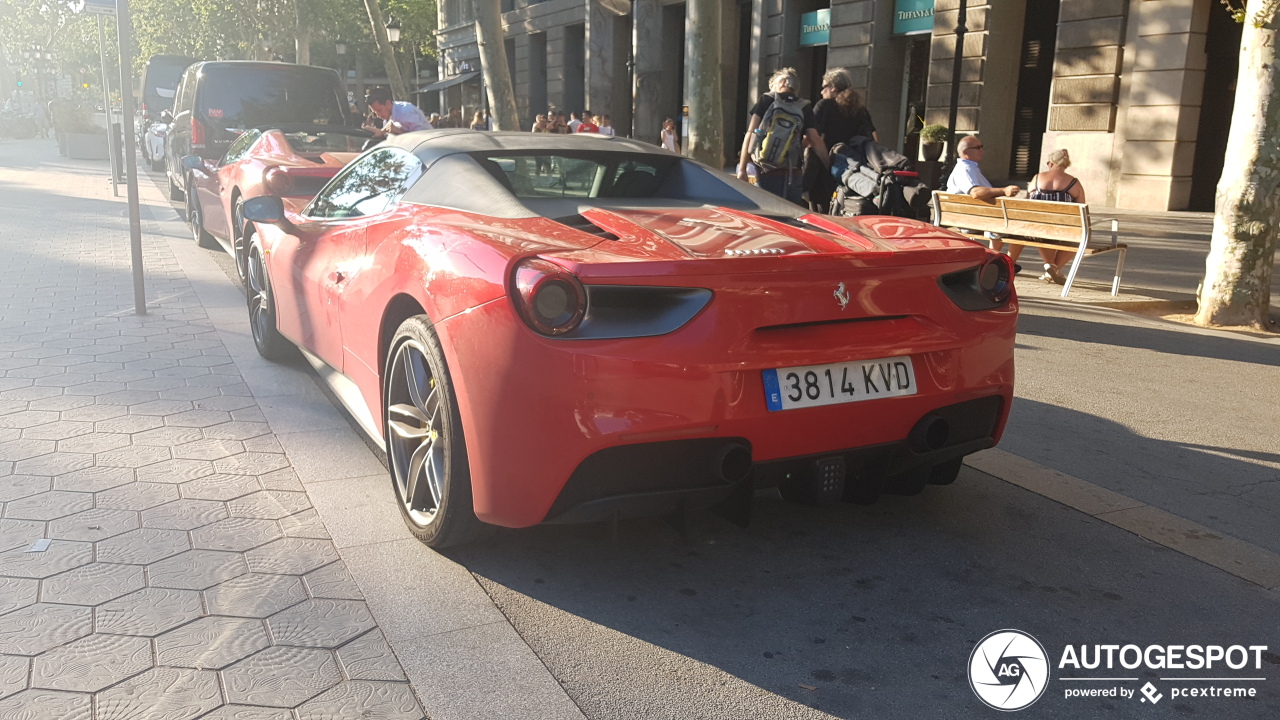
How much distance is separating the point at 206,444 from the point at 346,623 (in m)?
1.89

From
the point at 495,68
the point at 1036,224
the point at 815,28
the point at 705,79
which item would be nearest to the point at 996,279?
the point at 1036,224

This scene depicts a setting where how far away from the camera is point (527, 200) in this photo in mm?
4113

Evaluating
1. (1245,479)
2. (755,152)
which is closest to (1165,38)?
(755,152)

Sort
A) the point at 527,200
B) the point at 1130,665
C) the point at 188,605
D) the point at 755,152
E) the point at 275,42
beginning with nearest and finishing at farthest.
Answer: the point at 1130,665, the point at 188,605, the point at 527,200, the point at 755,152, the point at 275,42

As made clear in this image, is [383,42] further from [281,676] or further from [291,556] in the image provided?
[281,676]

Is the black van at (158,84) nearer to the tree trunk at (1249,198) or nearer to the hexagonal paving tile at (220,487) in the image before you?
the tree trunk at (1249,198)

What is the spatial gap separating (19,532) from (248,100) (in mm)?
10405

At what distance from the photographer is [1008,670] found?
2.79 meters

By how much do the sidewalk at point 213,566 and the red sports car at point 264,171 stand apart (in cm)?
138

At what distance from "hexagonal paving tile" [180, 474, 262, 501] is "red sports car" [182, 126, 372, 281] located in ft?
6.82

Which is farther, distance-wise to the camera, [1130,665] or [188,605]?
[188,605]

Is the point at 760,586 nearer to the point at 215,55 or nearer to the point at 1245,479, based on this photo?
the point at 1245,479

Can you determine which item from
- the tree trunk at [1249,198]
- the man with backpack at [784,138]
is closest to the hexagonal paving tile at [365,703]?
the man with backpack at [784,138]

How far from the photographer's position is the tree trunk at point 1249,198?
24.9 feet
